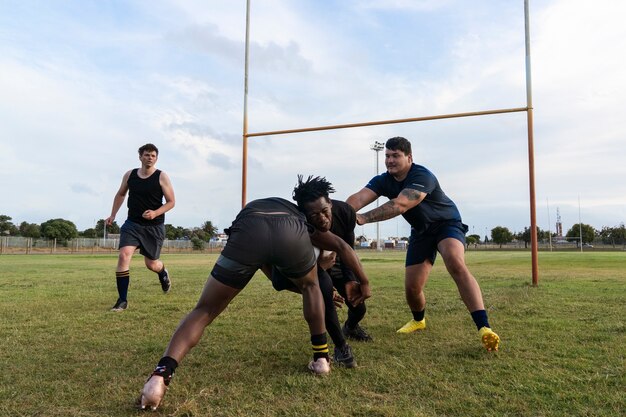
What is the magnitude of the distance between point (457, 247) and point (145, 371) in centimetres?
266

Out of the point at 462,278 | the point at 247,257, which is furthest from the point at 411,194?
the point at 247,257

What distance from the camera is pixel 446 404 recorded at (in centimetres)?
241

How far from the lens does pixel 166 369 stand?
2.53 m

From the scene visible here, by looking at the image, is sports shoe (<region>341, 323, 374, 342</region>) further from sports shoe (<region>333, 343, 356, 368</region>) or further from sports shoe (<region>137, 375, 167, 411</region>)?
sports shoe (<region>137, 375, 167, 411</region>)

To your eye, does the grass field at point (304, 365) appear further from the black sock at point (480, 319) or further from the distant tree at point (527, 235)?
the distant tree at point (527, 235)

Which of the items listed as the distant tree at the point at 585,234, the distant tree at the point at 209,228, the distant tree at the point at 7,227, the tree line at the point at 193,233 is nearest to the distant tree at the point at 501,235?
the tree line at the point at 193,233

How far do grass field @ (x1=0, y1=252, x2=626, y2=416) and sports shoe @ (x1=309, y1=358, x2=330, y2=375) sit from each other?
6 cm

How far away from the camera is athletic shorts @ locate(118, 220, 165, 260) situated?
20.8 feet

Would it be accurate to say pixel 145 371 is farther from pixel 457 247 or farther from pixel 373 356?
pixel 457 247

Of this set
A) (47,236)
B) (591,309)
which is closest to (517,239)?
(47,236)

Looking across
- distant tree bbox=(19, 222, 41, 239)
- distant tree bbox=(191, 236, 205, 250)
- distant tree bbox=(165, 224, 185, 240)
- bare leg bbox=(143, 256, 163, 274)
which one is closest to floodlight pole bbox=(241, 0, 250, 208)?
bare leg bbox=(143, 256, 163, 274)

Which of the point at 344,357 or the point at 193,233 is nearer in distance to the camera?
the point at 344,357

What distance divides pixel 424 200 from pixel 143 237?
4015 millimetres

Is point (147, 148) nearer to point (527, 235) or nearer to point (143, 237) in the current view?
point (143, 237)
